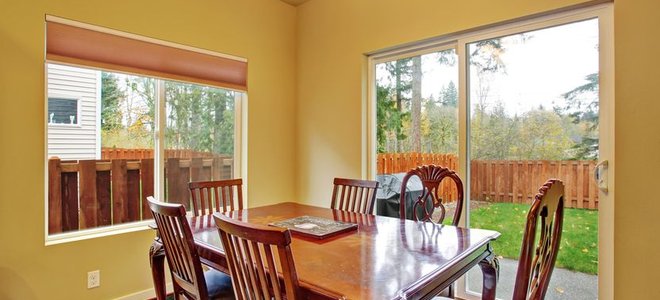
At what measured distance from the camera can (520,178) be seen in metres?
2.26

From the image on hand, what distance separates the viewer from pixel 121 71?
2465 millimetres

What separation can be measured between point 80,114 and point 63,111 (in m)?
0.10

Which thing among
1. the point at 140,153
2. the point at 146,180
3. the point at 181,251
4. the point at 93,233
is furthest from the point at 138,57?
the point at 181,251

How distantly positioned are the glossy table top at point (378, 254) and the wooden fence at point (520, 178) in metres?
0.76

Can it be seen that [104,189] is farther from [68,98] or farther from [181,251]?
[181,251]

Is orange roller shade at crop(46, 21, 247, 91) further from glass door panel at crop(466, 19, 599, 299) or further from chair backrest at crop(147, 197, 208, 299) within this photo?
glass door panel at crop(466, 19, 599, 299)

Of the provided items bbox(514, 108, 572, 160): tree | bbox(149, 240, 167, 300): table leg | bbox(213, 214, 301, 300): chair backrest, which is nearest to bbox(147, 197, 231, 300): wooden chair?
bbox(149, 240, 167, 300): table leg

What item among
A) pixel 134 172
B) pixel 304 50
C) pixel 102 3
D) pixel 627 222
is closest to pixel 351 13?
pixel 304 50

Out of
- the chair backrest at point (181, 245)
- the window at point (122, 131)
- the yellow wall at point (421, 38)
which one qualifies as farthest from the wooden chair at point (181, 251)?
the yellow wall at point (421, 38)

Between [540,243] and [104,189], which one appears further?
[104,189]

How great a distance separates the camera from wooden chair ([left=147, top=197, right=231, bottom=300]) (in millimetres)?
1387

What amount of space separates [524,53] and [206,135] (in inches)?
100

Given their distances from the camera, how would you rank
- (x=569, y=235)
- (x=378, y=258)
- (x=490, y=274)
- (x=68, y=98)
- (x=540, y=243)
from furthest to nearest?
(x=68, y=98)
(x=569, y=235)
(x=490, y=274)
(x=378, y=258)
(x=540, y=243)

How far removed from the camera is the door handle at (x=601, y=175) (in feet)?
6.35
